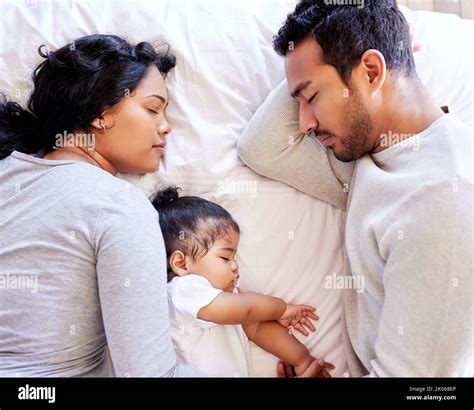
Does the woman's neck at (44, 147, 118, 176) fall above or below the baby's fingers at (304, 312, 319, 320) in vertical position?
above

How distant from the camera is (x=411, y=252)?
1.03 meters

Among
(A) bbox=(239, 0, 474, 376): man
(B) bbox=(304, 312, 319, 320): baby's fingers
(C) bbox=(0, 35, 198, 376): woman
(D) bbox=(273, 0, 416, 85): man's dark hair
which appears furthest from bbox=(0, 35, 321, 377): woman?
(D) bbox=(273, 0, 416, 85): man's dark hair

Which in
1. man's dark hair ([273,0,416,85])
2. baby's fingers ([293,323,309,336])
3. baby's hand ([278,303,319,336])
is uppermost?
man's dark hair ([273,0,416,85])

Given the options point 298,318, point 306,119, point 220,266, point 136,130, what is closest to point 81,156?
point 136,130

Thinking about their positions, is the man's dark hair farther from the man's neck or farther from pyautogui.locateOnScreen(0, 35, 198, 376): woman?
pyautogui.locateOnScreen(0, 35, 198, 376): woman

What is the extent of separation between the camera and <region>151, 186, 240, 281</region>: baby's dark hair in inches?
49.6

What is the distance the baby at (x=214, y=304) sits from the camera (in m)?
1.21

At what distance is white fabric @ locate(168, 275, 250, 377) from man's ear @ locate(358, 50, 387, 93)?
527mm

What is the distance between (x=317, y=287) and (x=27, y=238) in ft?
2.03

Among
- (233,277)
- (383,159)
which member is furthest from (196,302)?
(383,159)

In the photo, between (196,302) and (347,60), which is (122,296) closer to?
(196,302)

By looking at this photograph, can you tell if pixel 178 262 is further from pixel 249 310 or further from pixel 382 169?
pixel 382 169

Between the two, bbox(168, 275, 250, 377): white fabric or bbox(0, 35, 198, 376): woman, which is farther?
bbox(168, 275, 250, 377): white fabric

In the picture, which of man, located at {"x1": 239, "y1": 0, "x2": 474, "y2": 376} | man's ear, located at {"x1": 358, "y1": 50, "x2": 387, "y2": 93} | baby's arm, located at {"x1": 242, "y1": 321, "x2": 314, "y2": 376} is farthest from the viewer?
baby's arm, located at {"x1": 242, "y1": 321, "x2": 314, "y2": 376}
